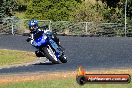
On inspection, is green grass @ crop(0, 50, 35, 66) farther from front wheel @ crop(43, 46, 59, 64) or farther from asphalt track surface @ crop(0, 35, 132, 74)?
front wheel @ crop(43, 46, 59, 64)

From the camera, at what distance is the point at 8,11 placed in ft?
162

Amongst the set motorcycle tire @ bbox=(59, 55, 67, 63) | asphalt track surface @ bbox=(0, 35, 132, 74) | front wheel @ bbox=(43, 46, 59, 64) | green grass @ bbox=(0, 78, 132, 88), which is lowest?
asphalt track surface @ bbox=(0, 35, 132, 74)

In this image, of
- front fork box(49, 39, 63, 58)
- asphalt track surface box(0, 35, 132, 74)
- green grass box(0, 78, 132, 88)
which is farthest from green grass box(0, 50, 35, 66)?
green grass box(0, 78, 132, 88)

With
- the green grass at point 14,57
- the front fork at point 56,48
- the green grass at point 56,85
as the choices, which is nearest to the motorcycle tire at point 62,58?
the front fork at point 56,48

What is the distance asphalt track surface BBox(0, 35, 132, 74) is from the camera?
2078 centimetres

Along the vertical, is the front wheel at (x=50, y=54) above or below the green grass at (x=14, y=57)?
above

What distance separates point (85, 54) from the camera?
2719 centimetres

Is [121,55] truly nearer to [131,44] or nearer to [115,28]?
[131,44]

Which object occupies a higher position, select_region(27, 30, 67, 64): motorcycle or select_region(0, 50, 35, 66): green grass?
select_region(27, 30, 67, 64): motorcycle

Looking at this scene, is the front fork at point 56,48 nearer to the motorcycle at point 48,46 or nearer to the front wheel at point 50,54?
the motorcycle at point 48,46

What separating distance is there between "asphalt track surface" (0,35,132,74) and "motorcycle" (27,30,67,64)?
1.40 feet

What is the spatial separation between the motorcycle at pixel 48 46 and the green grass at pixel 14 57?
285 centimetres

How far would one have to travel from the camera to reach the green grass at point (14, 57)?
23800 millimetres

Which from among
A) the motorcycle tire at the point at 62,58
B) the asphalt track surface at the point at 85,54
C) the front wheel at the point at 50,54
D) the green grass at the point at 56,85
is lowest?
the asphalt track surface at the point at 85,54
